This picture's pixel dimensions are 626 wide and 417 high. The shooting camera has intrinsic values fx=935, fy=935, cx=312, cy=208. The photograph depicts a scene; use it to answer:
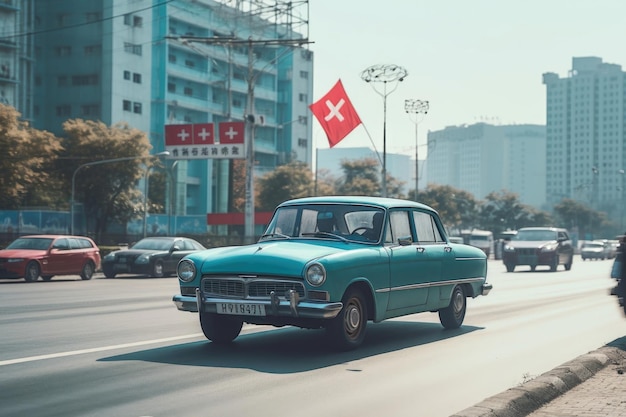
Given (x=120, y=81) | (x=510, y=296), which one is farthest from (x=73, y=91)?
(x=510, y=296)

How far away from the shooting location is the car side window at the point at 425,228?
12.2m

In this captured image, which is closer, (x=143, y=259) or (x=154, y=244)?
(x=143, y=259)

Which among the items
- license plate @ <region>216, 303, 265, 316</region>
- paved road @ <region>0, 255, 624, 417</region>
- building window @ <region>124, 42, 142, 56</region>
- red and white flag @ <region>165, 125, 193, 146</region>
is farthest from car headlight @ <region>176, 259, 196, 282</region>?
building window @ <region>124, 42, 142, 56</region>

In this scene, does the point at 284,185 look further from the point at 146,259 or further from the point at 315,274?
the point at 315,274

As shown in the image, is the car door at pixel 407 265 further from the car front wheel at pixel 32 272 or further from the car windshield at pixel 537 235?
the car windshield at pixel 537 235

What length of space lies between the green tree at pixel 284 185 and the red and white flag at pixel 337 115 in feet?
133

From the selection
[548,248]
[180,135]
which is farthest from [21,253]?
[180,135]

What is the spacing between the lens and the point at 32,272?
2758 centimetres

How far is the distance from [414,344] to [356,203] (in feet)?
6.16

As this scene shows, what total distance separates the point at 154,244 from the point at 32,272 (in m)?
5.80

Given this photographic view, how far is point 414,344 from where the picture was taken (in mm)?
11477

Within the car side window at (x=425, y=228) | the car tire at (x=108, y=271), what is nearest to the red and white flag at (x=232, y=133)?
the car tire at (x=108, y=271)

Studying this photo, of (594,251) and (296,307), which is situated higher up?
(296,307)

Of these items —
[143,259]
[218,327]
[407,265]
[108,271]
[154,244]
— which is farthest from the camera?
[154,244]
